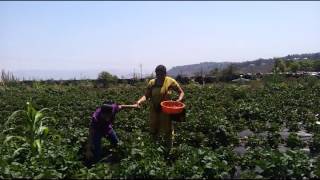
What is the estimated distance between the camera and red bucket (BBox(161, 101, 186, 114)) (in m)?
7.92

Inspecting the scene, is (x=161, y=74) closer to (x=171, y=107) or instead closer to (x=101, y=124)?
(x=171, y=107)

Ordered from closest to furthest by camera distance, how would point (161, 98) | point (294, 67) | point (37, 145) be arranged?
point (37, 145), point (161, 98), point (294, 67)

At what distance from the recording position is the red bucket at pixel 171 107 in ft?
26.0

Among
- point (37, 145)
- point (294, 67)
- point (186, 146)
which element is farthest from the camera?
point (294, 67)

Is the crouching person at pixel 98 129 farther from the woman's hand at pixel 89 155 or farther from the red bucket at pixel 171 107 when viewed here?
the red bucket at pixel 171 107

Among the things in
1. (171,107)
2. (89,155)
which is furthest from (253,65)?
(89,155)

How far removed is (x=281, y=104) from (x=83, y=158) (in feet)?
27.3

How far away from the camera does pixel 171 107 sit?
7953mm

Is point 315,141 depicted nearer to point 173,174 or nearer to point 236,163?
point 236,163

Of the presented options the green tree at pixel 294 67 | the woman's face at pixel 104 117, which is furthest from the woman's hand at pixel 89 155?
the green tree at pixel 294 67

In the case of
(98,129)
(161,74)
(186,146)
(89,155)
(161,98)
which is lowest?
(89,155)

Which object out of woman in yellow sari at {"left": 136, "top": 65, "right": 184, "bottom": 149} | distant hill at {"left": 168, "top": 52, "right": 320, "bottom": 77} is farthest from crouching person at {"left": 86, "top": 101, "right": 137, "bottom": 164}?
distant hill at {"left": 168, "top": 52, "right": 320, "bottom": 77}

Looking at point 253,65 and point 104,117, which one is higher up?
point 253,65

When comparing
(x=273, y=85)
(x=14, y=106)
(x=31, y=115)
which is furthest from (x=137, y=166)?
(x=273, y=85)
